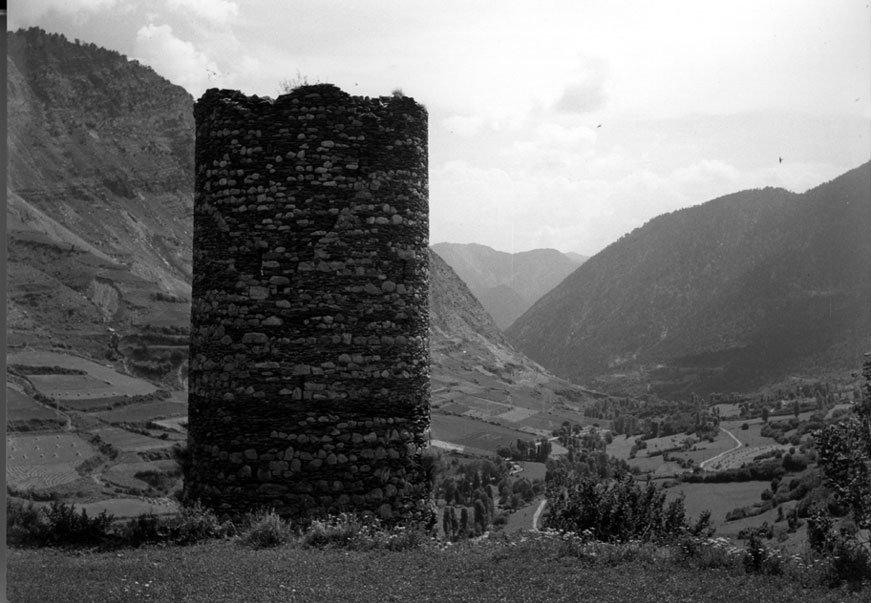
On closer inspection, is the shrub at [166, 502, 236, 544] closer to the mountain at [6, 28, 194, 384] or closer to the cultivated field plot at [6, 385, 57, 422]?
the cultivated field plot at [6, 385, 57, 422]

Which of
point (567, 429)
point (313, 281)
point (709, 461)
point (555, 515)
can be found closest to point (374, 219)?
point (313, 281)

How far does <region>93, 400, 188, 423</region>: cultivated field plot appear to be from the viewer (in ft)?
190

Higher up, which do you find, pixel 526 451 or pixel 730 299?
pixel 730 299

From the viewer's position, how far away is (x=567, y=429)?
3831 inches

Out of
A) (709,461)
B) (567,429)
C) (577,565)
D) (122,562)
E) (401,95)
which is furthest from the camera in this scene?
(567,429)

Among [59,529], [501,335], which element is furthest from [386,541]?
[501,335]

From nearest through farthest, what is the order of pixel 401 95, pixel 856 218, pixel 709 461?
pixel 401 95 < pixel 709 461 < pixel 856 218

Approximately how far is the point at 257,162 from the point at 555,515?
5.64 m

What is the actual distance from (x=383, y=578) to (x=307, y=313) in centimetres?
349

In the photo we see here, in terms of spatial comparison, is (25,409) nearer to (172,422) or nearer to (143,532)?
(172,422)

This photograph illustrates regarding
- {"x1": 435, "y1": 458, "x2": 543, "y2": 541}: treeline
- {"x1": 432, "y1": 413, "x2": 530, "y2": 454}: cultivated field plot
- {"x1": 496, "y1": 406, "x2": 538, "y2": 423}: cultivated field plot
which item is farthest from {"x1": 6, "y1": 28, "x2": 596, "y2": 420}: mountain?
{"x1": 435, "y1": 458, "x2": 543, "y2": 541}: treeline

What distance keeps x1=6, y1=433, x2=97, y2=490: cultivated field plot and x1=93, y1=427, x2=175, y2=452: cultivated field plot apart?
1.38 m

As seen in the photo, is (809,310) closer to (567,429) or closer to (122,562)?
(567,429)

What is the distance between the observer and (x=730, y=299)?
486 ft
